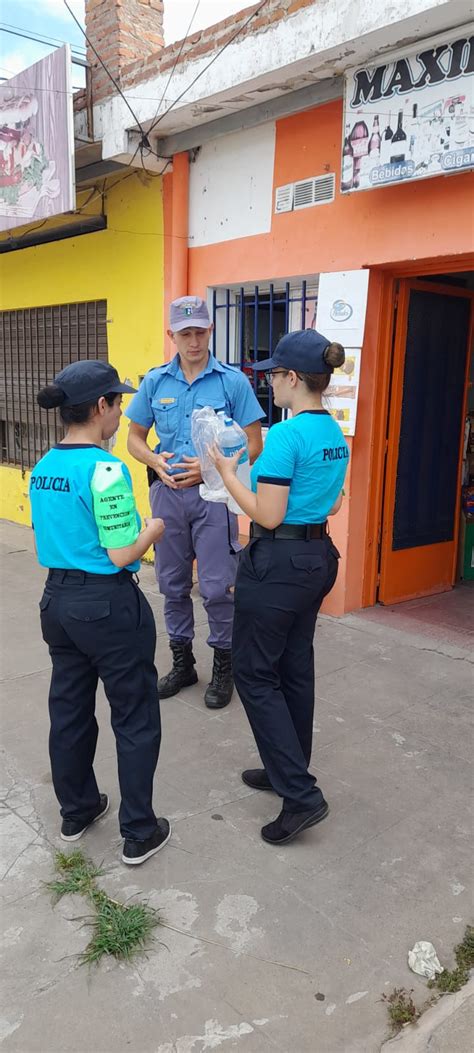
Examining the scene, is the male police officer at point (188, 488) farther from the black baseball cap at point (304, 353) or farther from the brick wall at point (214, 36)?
the brick wall at point (214, 36)

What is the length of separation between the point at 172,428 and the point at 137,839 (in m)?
2.02

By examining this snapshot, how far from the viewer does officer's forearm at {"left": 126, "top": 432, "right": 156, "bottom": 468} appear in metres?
3.83

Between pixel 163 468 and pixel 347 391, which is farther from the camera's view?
pixel 347 391

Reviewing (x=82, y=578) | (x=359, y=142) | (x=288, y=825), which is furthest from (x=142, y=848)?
(x=359, y=142)

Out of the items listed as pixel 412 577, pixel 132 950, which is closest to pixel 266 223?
pixel 412 577

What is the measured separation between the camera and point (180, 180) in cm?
594

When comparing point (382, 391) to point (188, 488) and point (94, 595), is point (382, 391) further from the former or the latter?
point (94, 595)

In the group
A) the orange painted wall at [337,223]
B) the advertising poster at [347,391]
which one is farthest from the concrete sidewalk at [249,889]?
the orange painted wall at [337,223]

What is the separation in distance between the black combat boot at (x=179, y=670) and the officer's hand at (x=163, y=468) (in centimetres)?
90

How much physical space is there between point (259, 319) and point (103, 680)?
406 centimetres

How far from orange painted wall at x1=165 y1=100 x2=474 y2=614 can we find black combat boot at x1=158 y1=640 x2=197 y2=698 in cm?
149

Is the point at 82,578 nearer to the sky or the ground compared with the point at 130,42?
nearer to the ground

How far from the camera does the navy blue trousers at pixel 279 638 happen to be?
257 centimetres

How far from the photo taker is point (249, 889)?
98.3 inches
